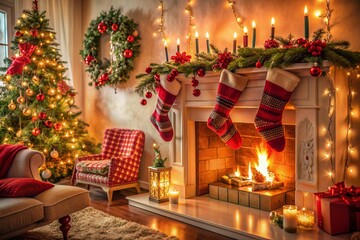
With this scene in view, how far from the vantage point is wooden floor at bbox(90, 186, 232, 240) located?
3225 mm

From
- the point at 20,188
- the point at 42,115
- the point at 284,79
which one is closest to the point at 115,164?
the point at 42,115

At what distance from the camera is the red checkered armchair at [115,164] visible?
4.45m

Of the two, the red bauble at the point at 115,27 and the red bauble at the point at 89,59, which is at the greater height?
the red bauble at the point at 115,27

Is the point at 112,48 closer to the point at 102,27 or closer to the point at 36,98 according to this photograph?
the point at 102,27

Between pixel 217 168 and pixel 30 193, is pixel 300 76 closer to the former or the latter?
Result: pixel 217 168

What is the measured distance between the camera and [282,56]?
9.95 feet

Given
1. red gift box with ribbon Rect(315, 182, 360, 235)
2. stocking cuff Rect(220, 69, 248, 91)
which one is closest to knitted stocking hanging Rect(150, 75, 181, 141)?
stocking cuff Rect(220, 69, 248, 91)

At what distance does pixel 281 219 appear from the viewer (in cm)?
311

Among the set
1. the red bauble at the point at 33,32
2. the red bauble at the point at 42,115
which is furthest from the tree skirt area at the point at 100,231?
the red bauble at the point at 33,32

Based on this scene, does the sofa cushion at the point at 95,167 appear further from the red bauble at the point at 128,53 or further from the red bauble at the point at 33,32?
the red bauble at the point at 33,32

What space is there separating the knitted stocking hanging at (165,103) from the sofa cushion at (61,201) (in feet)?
4.06

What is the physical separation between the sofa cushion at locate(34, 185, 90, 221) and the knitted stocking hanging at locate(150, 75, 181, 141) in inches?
48.7

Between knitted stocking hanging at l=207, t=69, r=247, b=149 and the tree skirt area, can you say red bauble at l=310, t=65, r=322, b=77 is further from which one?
the tree skirt area

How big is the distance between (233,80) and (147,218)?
159 centimetres
